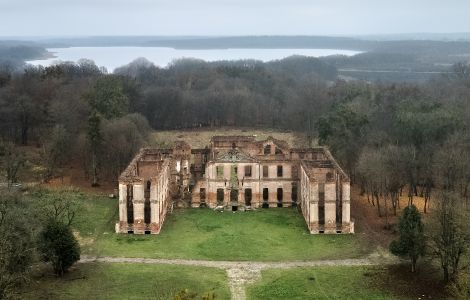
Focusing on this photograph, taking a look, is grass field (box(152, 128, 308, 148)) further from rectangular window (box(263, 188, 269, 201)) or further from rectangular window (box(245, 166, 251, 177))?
rectangular window (box(245, 166, 251, 177))

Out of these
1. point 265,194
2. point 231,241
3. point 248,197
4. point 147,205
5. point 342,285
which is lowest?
point 342,285

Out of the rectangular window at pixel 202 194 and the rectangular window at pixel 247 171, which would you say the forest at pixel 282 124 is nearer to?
the rectangular window at pixel 247 171

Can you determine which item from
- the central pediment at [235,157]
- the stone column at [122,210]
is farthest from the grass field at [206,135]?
the stone column at [122,210]

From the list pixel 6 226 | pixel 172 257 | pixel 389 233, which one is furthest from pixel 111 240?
pixel 389 233

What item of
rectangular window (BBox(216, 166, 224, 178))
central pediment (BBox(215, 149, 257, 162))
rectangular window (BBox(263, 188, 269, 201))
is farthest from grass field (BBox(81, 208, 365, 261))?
central pediment (BBox(215, 149, 257, 162))

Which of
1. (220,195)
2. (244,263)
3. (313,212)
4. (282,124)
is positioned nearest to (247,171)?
(220,195)

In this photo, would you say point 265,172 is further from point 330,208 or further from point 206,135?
point 206,135

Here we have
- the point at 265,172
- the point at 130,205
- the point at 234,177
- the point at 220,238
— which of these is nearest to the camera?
the point at 220,238

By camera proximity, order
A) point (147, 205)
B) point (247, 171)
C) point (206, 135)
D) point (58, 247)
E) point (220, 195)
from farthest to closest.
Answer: point (206, 135) → point (220, 195) → point (247, 171) → point (147, 205) → point (58, 247)
